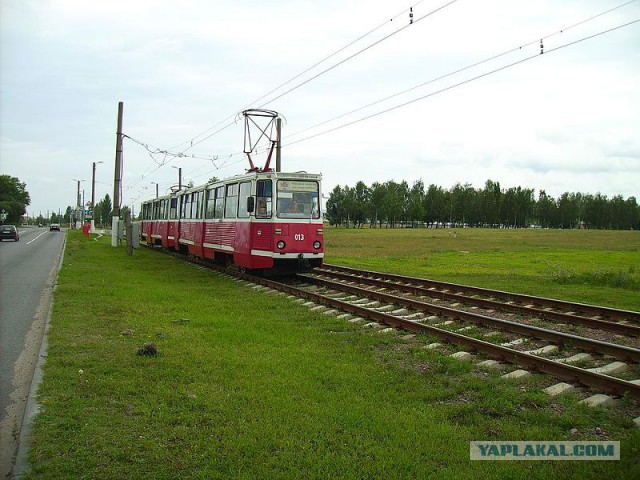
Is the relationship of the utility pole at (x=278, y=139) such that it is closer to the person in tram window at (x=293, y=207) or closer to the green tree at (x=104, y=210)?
the person in tram window at (x=293, y=207)

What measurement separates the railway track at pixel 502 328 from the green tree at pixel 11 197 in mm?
80746

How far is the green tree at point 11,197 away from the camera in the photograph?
87.5 metres

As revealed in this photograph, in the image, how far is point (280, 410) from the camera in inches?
217

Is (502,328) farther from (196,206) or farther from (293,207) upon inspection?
(196,206)

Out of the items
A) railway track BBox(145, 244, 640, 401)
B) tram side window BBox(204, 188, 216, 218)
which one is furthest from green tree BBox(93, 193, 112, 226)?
railway track BBox(145, 244, 640, 401)

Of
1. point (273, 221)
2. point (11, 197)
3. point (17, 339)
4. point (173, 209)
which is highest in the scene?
point (11, 197)

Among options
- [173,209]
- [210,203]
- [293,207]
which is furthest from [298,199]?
[173,209]

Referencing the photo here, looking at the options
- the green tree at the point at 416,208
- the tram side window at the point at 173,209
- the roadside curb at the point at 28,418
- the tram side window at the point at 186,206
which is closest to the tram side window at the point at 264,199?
the roadside curb at the point at 28,418

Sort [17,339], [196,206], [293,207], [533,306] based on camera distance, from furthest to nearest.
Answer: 1. [196,206]
2. [293,207]
3. [533,306]
4. [17,339]

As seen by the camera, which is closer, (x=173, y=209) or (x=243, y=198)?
Answer: (x=243, y=198)

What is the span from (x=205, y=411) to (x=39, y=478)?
1.67m

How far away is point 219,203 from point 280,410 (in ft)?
48.0

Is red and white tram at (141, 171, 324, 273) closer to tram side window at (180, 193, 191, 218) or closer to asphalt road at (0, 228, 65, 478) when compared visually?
asphalt road at (0, 228, 65, 478)

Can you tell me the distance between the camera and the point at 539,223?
169875mm
